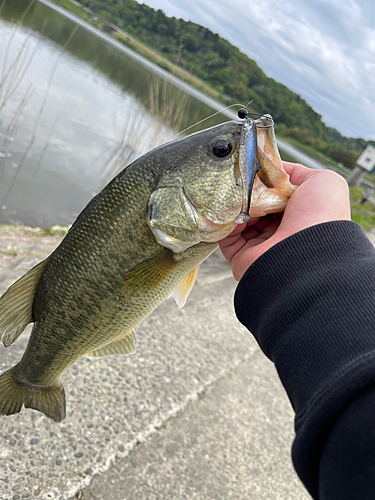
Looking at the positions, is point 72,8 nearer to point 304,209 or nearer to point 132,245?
point 132,245

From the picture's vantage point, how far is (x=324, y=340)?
1.18 meters

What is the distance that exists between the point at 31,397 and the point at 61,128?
12213 millimetres

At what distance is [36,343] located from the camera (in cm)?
187

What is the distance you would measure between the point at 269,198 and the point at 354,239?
15.6 inches

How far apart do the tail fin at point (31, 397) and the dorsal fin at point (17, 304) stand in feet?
0.81

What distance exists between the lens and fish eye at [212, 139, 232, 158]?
1.64m

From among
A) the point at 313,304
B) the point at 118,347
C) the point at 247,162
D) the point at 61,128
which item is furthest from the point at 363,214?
the point at 313,304

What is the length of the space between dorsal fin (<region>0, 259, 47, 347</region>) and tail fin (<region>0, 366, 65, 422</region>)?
0.81 feet

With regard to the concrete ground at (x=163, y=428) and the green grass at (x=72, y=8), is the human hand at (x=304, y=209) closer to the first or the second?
the concrete ground at (x=163, y=428)

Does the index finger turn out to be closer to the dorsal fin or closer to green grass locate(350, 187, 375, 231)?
the dorsal fin

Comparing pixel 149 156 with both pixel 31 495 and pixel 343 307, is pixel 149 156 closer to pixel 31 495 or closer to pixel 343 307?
pixel 343 307

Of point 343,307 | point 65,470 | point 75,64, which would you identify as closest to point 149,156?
point 343,307

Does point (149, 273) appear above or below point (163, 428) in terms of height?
above

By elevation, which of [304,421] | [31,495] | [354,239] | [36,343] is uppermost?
[354,239]
